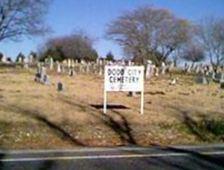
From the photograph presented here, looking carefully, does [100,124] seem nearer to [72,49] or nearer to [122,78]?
[122,78]

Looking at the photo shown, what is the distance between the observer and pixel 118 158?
9.81 meters

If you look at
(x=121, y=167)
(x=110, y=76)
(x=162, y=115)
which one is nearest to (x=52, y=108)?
(x=110, y=76)

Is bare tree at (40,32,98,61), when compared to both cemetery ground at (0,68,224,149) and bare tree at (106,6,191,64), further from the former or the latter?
cemetery ground at (0,68,224,149)

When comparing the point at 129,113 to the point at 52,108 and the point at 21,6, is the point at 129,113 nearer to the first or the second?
the point at 52,108

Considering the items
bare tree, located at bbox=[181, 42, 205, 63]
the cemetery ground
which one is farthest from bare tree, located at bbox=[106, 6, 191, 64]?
the cemetery ground

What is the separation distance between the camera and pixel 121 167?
891 centimetres

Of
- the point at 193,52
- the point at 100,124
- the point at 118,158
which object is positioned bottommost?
the point at 100,124

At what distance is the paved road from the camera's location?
29.3ft

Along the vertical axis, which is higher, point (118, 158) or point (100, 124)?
point (118, 158)

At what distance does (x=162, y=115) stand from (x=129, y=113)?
0.92 m

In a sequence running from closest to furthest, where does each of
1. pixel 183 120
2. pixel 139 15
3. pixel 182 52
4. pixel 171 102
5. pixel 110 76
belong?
pixel 183 120, pixel 110 76, pixel 171 102, pixel 139 15, pixel 182 52

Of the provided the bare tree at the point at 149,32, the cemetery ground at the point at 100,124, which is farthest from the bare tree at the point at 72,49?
the cemetery ground at the point at 100,124

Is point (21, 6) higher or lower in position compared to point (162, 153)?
higher

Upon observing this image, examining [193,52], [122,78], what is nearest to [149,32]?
[193,52]
